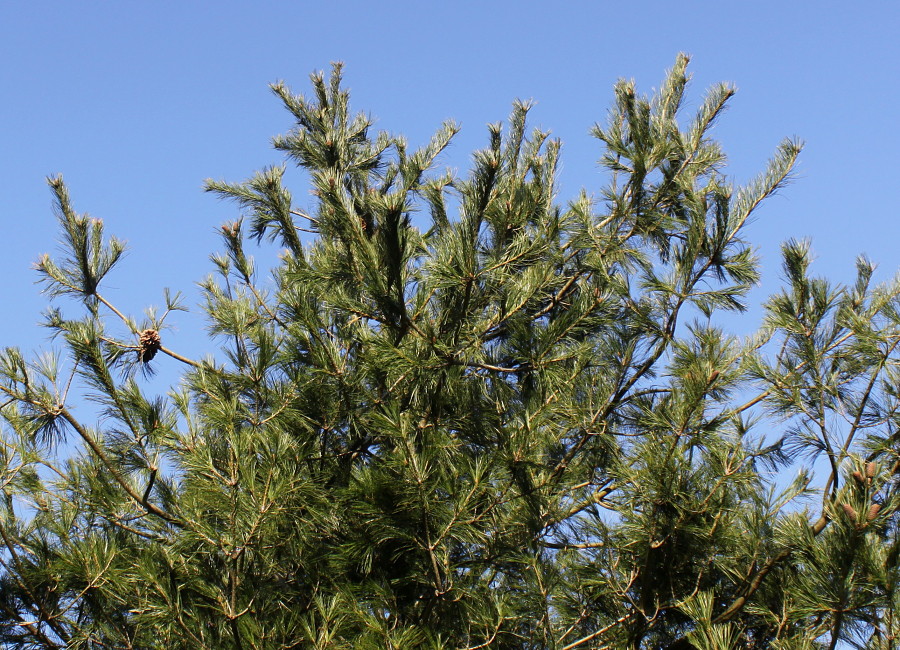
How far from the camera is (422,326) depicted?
3.78m

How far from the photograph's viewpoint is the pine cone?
454cm

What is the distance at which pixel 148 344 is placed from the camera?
4555 millimetres

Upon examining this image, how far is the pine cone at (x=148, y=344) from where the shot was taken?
14.9ft

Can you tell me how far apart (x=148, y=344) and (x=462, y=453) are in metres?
1.82

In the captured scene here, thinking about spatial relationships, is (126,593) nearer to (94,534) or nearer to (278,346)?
(94,534)

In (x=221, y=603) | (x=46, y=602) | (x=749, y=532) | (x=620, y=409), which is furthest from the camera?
(x=620, y=409)

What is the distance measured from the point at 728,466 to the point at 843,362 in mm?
927

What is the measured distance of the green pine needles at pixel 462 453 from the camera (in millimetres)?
3561

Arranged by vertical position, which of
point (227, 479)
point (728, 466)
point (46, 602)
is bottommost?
point (46, 602)

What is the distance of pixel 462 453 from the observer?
13.3ft

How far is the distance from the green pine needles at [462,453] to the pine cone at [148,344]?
0.02m

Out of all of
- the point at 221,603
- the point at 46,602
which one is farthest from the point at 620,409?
the point at 46,602

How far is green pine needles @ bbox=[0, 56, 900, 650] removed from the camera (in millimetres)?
3561

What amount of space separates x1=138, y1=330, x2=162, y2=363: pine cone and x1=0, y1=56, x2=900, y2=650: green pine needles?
0.6 inches
